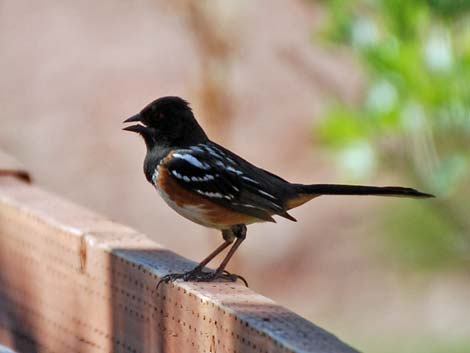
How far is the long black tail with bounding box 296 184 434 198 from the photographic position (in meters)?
3.75

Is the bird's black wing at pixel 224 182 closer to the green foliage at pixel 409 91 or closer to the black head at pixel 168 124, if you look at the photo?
the black head at pixel 168 124

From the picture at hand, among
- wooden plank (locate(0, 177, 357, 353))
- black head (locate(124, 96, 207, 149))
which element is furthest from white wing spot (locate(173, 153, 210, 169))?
wooden plank (locate(0, 177, 357, 353))

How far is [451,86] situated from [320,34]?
727 millimetres

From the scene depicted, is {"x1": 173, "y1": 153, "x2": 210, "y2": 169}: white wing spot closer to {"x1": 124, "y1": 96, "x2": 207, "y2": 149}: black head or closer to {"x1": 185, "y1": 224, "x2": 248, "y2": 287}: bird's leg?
{"x1": 124, "y1": 96, "x2": 207, "y2": 149}: black head

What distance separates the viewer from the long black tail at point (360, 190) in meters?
3.75

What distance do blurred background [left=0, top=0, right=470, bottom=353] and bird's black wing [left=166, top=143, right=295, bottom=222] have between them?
1.58m

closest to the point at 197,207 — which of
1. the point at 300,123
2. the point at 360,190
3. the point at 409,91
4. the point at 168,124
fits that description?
the point at 168,124

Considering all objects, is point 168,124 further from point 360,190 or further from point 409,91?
point 409,91

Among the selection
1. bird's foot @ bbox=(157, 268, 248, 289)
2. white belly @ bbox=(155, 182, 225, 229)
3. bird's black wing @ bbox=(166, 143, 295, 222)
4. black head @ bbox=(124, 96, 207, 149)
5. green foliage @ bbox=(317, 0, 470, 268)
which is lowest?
bird's foot @ bbox=(157, 268, 248, 289)

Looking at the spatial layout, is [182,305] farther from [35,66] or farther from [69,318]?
[35,66]

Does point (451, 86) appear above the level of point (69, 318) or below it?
above

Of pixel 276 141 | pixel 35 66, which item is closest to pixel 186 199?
pixel 276 141

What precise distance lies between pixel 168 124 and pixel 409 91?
68.1 inches

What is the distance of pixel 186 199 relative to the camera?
4199 millimetres
